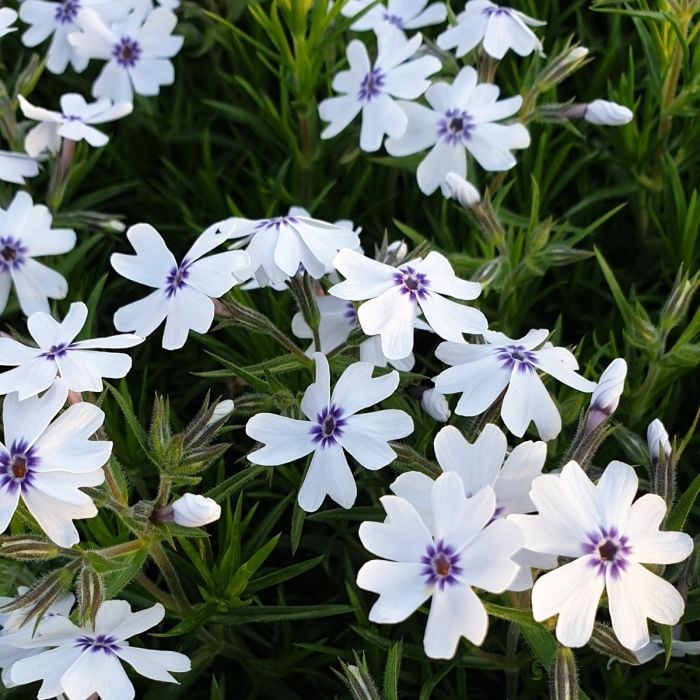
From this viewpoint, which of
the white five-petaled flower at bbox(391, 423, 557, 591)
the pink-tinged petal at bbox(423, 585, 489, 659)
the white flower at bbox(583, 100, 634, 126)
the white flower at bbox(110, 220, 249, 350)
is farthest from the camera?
the white flower at bbox(583, 100, 634, 126)

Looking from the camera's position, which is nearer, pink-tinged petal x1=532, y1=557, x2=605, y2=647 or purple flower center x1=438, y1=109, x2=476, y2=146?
pink-tinged petal x1=532, y1=557, x2=605, y2=647

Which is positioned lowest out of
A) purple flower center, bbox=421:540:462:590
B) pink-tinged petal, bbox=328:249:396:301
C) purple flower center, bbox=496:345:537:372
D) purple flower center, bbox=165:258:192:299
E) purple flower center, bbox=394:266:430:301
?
purple flower center, bbox=421:540:462:590

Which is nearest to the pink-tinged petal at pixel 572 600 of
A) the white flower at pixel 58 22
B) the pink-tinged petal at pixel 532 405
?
the pink-tinged petal at pixel 532 405

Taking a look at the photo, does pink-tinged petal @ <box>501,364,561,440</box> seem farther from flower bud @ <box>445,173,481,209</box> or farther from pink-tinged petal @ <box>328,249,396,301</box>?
flower bud @ <box>445,173,481,209</box>

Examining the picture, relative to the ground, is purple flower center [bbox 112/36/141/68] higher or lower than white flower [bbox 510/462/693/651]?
higher

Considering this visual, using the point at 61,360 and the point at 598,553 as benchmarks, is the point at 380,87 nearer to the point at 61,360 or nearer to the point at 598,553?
the point at 61,360

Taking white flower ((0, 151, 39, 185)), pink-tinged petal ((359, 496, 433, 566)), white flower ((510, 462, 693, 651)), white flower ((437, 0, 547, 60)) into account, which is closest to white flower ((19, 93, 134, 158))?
white flower ((0, 151, 39, 185))

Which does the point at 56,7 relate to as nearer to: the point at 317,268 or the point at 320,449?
the point at 317,268

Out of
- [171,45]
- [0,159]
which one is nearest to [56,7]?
[171,45]
